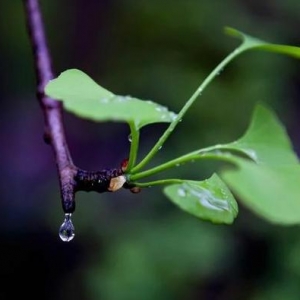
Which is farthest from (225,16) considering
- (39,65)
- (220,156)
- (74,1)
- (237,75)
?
(220,156)

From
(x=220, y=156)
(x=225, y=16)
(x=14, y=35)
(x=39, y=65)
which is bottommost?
(x=14, y=35)

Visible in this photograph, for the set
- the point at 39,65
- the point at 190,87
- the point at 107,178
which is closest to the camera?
the point at 107,178

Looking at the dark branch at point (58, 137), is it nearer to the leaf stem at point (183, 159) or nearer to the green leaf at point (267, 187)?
the leaf stem at point (183, 159)

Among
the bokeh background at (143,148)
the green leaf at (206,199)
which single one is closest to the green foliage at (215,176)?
the green leaf at (206,199)

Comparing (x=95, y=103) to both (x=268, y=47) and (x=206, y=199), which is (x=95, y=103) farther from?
(x=268, y=47)

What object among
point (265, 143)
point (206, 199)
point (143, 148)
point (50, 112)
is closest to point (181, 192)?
point (206, 199)

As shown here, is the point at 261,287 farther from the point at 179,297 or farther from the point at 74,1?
the point at 74,1

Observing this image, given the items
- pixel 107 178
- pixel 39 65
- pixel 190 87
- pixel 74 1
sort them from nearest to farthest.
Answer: pixel 107 178, pixel 39 65, pixel 190 87, pixel 74 1
